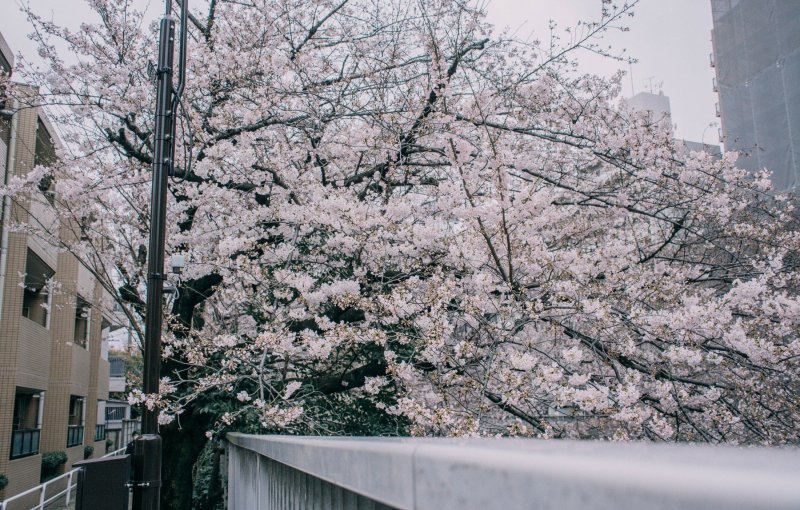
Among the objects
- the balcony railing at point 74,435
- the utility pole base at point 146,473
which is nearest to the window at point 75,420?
the balcony railing at point 74,435

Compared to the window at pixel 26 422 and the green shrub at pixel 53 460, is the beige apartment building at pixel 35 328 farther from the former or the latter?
the green shrub at pixel 53 460

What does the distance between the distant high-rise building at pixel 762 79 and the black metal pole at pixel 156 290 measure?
16018 mm

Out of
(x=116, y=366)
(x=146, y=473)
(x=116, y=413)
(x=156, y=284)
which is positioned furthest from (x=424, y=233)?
(x=116, y=366)

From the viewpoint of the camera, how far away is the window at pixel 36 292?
17.1 meters

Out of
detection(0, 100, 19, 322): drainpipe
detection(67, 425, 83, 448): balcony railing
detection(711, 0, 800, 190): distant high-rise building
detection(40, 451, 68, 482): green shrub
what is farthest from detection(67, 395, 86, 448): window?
detection(711, 0, 800, 190): distant high-rise building

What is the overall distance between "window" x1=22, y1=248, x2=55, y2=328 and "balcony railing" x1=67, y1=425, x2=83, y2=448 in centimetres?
451

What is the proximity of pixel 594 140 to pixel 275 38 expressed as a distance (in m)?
4.64

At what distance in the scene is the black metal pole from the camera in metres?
5.64

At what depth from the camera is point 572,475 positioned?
62cm

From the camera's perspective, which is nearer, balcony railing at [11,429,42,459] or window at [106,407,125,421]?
Result: balcony railing at [11,429,42,459]

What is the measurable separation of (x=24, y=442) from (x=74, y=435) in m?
7.10

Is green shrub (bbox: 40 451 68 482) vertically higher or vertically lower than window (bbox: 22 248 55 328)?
lower

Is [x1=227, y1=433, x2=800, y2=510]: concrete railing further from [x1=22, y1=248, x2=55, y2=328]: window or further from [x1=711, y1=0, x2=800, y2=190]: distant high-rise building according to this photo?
[x1=711, y1=0, x2=800, y2=190]: distant high-rise building

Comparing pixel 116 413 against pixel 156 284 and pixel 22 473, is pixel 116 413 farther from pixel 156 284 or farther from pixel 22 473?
pixel 156 284
